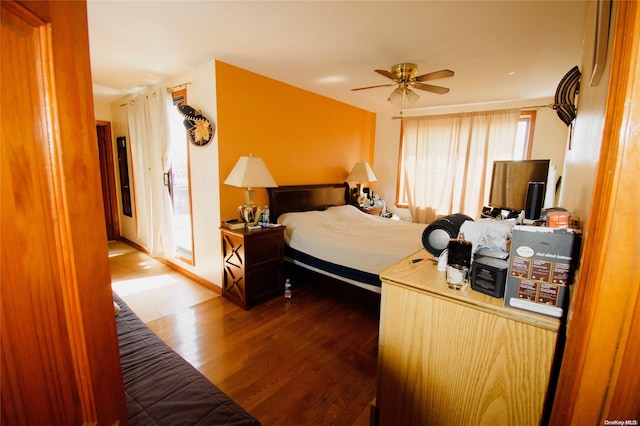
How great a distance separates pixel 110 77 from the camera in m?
3.33

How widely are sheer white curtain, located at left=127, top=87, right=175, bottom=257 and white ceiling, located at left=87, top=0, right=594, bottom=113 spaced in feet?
1.27

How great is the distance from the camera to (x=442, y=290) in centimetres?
108

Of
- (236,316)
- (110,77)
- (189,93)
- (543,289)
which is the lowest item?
(236,316)

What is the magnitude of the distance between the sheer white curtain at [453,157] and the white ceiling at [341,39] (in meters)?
0.78

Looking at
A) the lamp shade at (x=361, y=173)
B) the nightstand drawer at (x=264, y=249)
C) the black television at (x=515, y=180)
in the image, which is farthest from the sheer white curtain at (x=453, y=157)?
A: the nightstand drawer at (x=264, y=249)

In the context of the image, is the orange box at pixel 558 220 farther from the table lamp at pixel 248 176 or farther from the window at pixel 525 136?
the window at pixel 525 136

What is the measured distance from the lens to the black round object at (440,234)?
1382 millimetres

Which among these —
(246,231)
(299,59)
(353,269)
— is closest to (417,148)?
(299,59)

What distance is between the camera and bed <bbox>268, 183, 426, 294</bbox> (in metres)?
2.42

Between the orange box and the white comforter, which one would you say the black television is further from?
the orange box

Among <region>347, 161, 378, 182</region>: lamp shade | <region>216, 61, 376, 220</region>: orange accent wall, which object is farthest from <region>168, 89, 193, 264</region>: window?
<region>347, 161, 378, 182</region>: lamp shade

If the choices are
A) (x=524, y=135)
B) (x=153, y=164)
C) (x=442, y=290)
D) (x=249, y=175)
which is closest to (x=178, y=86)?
(x=153, y=164)

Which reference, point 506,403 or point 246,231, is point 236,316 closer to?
point 246,231

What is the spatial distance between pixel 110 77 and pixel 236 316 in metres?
3.28
